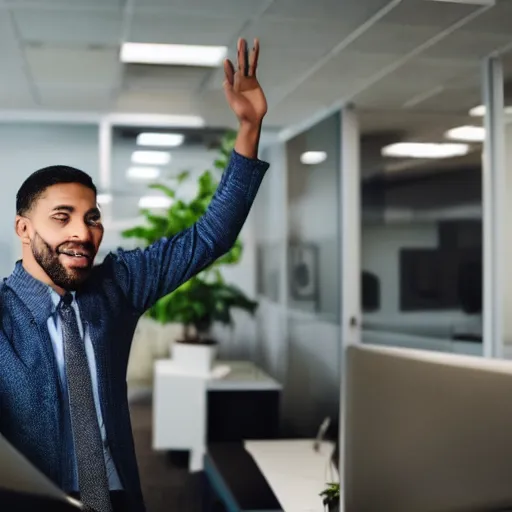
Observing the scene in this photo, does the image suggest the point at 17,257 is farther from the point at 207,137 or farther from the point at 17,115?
the point at 207,137

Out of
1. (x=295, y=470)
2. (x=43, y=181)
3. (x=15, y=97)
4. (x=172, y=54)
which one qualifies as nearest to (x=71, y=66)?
(x=15, y=97)

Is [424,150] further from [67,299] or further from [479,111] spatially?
[67,299]

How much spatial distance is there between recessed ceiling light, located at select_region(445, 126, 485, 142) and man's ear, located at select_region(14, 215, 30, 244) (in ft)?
6.99

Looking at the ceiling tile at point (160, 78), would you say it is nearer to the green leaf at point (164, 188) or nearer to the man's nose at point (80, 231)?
the green leaf at point (164, 188)

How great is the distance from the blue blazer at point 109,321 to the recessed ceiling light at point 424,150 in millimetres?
1732

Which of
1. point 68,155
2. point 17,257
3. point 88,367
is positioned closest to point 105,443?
point 88,367

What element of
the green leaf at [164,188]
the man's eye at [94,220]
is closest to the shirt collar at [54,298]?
the man's eye at [94,220]

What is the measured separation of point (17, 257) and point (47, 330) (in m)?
0.27

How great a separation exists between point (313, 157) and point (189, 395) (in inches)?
42.2

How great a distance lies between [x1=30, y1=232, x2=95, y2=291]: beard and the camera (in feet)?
6.02

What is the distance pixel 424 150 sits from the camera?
3512 mm

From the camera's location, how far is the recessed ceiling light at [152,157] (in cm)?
246

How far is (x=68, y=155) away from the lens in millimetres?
2148

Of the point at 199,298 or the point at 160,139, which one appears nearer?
the point at 160,139
